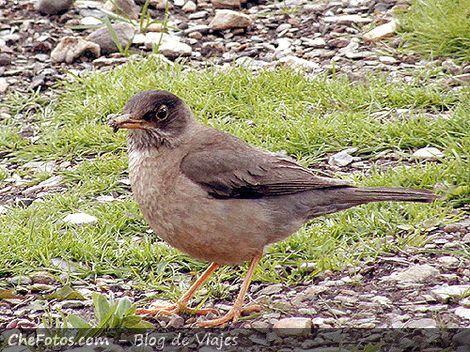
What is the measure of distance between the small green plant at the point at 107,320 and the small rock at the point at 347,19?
524 centimetres

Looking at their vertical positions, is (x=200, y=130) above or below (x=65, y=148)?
above

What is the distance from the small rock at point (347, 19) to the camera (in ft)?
33.8

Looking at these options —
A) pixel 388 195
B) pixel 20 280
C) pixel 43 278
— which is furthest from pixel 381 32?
pixel 20 280

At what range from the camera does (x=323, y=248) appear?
676cm

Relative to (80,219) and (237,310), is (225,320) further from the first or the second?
(80,219)

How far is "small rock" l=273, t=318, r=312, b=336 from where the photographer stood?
18.9 feet

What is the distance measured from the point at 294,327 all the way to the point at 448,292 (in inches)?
36.1

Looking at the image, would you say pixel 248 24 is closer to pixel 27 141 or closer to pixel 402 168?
pixel 27 141

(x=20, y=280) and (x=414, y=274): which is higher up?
(x=414, y=274)

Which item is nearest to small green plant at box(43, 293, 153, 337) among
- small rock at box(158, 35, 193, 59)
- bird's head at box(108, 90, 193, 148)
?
bird's head at box(108, 90, 193, 148)

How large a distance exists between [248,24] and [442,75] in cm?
234

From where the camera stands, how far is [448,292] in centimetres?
600

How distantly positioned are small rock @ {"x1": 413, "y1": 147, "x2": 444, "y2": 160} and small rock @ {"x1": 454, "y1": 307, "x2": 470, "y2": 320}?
204 centimetres

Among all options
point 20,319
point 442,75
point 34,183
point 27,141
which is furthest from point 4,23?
point 20,319
